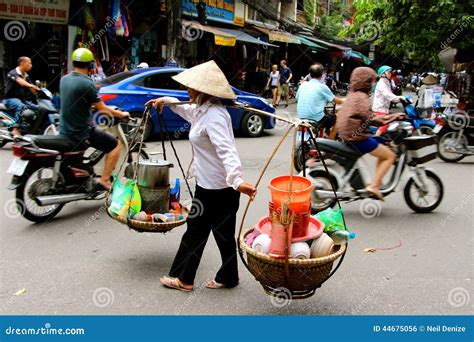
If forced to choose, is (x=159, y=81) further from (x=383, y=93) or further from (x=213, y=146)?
(x=213, y=146)

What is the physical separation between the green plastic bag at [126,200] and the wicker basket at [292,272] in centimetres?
122

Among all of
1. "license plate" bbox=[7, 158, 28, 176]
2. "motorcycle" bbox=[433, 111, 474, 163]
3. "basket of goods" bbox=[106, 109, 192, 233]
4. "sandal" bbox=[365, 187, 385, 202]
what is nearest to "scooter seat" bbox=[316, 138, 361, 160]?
"sandal" bbox=[365, 187, 385, 202]

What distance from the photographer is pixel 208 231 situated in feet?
11.4

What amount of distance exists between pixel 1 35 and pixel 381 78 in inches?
348

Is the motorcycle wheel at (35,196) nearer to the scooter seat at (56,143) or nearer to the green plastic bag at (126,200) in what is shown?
the scooter seat at (56,143)

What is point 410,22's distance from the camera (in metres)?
12.9

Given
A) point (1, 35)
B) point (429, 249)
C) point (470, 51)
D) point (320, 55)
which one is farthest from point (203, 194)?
point (320, 55)

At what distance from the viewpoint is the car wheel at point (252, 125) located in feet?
35.7

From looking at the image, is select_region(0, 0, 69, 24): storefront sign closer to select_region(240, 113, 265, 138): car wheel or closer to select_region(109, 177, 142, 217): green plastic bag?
select_region(240, 113, 265, 138): car wheel

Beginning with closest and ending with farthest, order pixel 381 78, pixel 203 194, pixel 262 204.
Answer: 1. pixel 203 194
2. pixel 262 204
3. pixel 381 78

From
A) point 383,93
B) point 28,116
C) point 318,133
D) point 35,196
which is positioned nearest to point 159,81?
point 28,116

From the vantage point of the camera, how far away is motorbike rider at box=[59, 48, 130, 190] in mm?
4797

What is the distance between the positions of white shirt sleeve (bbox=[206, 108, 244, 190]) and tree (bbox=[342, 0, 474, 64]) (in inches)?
399

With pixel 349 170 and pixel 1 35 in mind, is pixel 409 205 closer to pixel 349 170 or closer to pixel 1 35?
pixel 349 170
